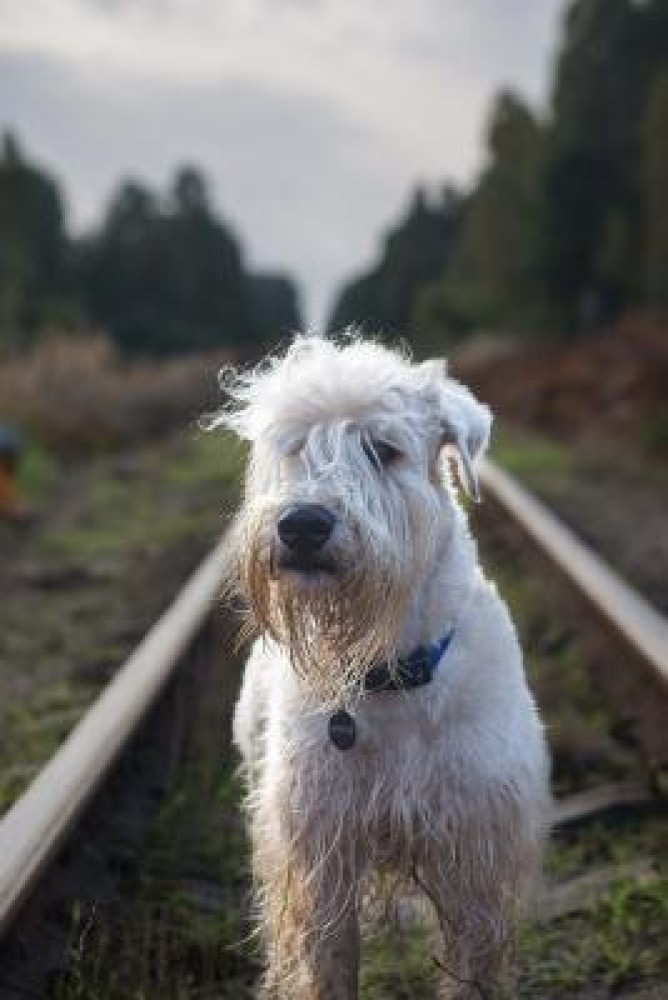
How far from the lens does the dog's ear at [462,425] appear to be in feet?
12.8

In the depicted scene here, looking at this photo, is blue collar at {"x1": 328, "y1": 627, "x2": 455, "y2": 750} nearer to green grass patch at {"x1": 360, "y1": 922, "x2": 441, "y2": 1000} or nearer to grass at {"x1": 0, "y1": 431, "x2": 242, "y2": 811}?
green grass patch at {"x1": 360, "y1": 922, "x2": 441, "y2": 1000}

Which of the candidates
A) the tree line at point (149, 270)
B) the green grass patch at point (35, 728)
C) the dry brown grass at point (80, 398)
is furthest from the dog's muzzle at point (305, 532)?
the tree line at point (149, 270)

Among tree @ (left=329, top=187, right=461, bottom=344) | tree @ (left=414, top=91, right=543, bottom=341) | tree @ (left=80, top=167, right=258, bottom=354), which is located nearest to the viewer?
tree @ (left=414, top=91, right=543, bottom=341)

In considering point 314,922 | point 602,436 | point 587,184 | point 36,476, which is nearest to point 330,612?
point 314,922

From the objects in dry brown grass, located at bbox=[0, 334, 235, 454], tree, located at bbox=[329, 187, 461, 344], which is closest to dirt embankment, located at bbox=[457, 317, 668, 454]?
dry brown grass, located at bbox=[0, 334, 235, 454]

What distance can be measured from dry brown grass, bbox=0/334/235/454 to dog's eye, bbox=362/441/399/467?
13.9 meters

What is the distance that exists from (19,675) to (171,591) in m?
2.02

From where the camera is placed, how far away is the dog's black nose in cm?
338

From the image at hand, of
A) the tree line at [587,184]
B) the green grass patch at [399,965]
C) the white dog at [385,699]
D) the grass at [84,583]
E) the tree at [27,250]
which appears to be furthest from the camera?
the tree at [27,250]

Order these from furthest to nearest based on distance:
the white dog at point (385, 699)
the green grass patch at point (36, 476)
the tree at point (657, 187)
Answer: the tree at point (657, 187)
the green grass patch at point (36, 476)
the white dog at point (385, 699)

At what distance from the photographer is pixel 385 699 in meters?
3.76

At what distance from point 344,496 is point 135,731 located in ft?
6.52

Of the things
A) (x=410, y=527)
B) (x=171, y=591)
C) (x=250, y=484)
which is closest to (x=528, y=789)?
(x=410, y=527)

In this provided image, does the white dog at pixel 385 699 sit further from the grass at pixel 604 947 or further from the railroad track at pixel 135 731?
the railroad track at pixel 135 731
